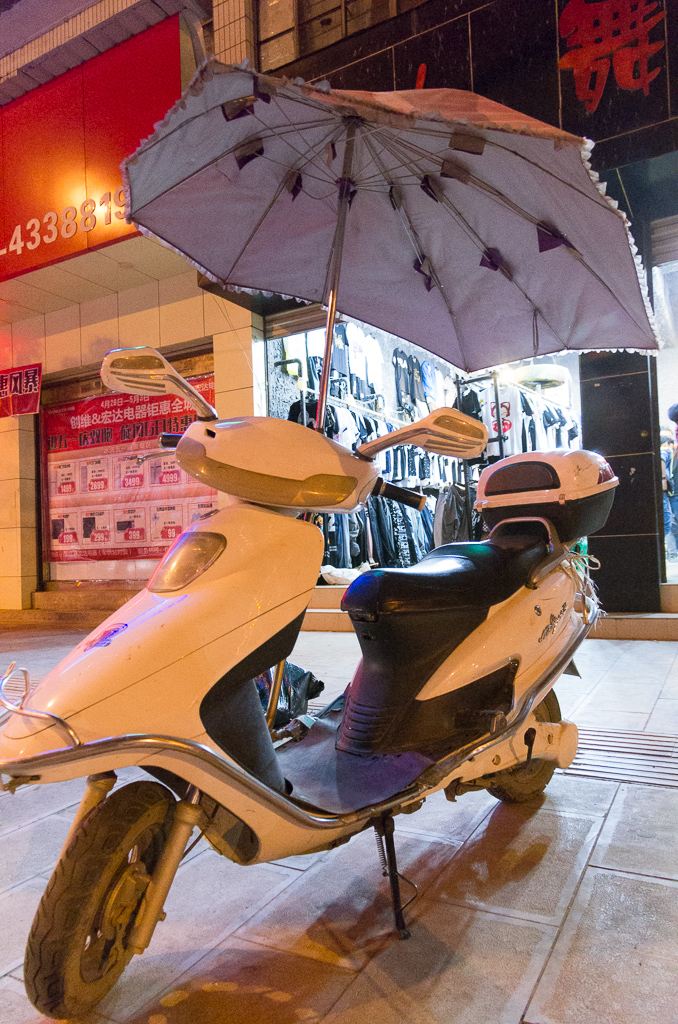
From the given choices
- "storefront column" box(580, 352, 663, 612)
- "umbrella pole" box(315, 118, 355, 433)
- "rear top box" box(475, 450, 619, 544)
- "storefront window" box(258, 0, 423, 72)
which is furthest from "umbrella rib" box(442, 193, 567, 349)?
"storefront window" box(258, 0, 423, 72)

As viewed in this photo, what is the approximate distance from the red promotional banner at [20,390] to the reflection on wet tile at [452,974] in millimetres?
8110

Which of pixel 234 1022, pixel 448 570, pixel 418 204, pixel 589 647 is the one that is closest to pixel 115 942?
pixel 234 1022

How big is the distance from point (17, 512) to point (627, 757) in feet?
26.1

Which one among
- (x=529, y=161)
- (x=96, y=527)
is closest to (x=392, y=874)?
(x=529, y=161)

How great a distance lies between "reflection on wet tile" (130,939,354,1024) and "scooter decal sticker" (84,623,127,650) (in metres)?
0.78

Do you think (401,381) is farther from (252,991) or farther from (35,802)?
(252,991)

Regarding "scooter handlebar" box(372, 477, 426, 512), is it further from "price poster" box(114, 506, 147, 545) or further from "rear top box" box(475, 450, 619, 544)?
A: "price poster" box(114, 506, 147, 545)

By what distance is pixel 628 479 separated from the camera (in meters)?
5.53

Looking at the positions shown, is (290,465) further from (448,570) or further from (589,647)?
(589,647)

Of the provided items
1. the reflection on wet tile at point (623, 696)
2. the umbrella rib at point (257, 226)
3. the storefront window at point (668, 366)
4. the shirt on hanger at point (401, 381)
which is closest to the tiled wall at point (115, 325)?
the shirt on hanger at point (401, 381)

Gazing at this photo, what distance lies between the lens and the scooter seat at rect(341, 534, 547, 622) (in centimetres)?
173

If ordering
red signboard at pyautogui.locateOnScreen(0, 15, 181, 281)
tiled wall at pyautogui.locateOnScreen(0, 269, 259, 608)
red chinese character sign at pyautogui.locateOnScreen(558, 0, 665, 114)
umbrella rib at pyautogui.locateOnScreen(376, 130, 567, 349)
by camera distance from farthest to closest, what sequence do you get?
tiled wall at pyautogui.locateOnScreen(0, 269, 259, 608), red signboard at pyautogui.locateOnScreen(0, 15, 181, 281), red chinese character sign at pyautogui.locateOnScreen(558, 0, 665, 114), umbrella rib at pyautogui.locateOnScreen(376, 130, 567, 349)

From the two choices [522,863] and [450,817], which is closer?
[522,863]

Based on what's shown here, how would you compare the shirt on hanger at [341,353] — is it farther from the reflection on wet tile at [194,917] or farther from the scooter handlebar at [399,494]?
the reflection on wet tile at [194,917]
